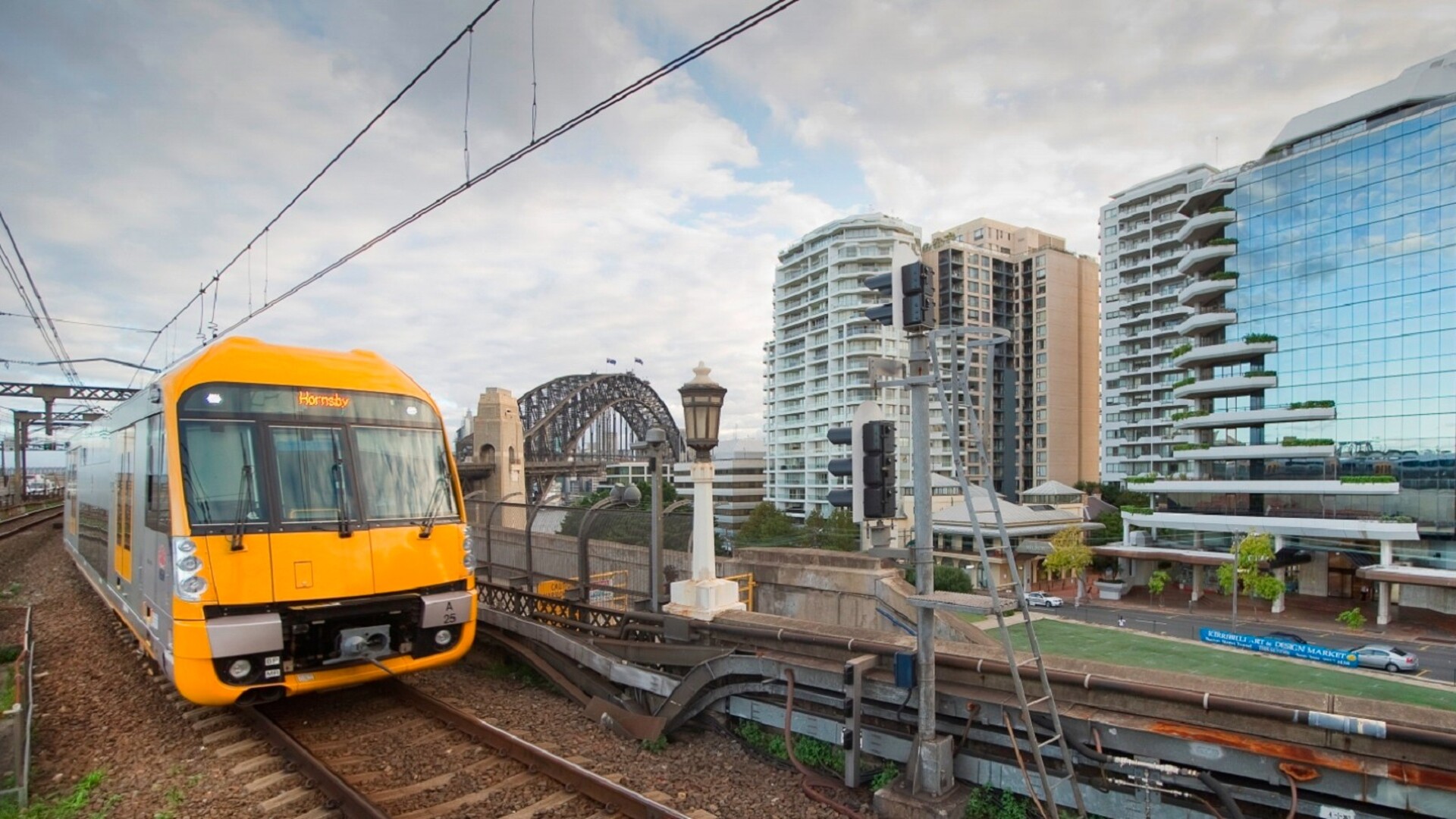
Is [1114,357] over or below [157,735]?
over

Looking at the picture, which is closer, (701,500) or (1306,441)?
(701,500)

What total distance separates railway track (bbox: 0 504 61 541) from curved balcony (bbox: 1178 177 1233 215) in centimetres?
6491

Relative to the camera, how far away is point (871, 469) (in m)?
5.40

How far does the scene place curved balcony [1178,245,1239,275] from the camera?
48906mm

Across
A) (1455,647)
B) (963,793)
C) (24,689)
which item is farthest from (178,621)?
(1455,647)

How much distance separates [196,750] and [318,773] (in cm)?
183

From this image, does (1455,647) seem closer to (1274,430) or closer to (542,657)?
(1274,430)

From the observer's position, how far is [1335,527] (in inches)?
1571

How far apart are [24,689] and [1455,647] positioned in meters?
45.8

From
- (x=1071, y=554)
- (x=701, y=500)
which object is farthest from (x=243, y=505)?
(x=1071, y=554)

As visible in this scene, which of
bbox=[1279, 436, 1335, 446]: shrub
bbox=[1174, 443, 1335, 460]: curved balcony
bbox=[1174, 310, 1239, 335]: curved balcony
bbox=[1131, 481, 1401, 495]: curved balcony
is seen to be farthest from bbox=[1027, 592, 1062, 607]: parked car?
bbox=[1174, 310, 1239, 335]: curved balcony

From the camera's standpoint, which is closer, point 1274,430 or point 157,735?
point 157,735

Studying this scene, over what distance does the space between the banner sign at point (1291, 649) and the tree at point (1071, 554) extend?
12173mm

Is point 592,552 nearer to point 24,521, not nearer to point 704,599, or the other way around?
point 704,599
